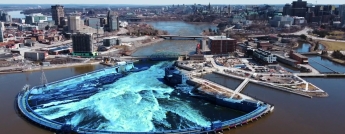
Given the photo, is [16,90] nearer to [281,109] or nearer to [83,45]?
[83,45]

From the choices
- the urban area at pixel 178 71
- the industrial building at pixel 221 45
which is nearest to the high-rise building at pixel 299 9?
the urban area at pixel 178 71

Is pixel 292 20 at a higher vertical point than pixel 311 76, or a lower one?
higher

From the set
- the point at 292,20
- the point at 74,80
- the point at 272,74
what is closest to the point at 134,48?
the point at 74,80

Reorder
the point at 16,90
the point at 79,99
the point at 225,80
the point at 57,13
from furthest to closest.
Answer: the point at 57,13
the point at 225,80
the point at 16,90
the point at 79,99

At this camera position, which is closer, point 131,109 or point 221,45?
point 131,109

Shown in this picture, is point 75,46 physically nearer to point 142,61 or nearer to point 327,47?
point 142,61

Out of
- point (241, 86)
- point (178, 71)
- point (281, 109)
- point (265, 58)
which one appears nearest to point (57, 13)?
point (178, 71)
